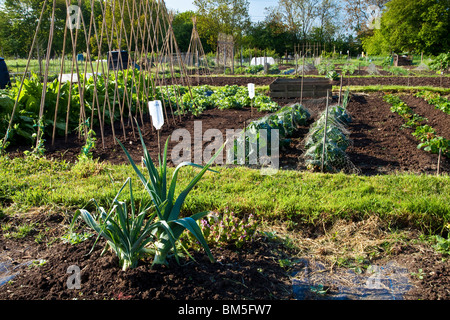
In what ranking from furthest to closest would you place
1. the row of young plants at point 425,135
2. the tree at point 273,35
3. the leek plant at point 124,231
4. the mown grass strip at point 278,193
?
1. the tree at point 273,35
2. the row of young plants at point 425,135
3. the mown grass strip at point 278,193
4. the leek plant at point 124,231

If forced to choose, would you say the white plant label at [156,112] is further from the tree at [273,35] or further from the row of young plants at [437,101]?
the tree at [273,35]

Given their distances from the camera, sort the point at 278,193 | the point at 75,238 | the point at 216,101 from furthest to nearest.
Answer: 1. the point at 216,101
2. the point at 278,193
3. the point at 75,238

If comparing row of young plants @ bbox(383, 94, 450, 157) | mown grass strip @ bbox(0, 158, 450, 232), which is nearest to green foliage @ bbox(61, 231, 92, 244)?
mown grass strip @ bbox(0, 158, 450, 232)

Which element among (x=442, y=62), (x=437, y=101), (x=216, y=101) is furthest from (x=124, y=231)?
(x=442, y=62)

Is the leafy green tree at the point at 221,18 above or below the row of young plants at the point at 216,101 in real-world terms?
above

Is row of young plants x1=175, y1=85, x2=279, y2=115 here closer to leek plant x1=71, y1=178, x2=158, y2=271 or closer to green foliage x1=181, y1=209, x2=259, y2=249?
green foliage x1=181, y1=209, x2=259, y2=249

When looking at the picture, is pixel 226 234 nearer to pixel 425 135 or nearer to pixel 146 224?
pixel 146 224

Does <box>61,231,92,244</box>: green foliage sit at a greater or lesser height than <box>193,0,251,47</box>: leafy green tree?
lesser

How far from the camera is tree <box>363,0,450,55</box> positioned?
1013 inches

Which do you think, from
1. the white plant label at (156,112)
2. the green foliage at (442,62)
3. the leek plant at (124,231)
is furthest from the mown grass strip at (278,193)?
the green foliage at (442,62)

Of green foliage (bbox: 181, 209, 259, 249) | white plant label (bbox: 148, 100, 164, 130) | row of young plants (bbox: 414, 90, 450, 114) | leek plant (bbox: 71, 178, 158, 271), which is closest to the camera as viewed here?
leek plant (bbox: 71, 178, 158, 271)

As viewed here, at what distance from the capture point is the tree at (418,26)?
84.4ft

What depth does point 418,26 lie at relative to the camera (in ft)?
89.4

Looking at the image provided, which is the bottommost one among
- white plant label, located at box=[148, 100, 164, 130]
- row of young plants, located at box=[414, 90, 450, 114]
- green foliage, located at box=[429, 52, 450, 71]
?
row of young plants, located at box=[414, 90, 450, 114]
